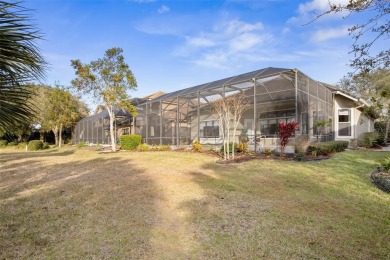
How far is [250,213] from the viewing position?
4.05 m

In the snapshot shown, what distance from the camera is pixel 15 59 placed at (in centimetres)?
212

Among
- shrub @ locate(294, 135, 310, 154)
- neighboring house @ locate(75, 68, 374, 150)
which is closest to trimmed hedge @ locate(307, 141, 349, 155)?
shrub @ locate(294, 135, 310, 154)

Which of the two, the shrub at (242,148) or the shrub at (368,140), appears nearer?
the shrub at (242,148)

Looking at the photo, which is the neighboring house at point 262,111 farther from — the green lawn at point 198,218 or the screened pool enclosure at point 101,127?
the green lawn at point 198,218

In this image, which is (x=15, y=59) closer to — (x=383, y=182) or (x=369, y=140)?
(x=383, y=182)

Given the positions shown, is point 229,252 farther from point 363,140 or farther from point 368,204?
point 363,140

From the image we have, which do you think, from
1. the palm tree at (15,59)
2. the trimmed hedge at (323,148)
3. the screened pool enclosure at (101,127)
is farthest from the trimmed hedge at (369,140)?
the screened pool enclosure at (101,127)

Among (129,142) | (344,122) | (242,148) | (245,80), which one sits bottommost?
(242,148)

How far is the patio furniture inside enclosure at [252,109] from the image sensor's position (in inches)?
511

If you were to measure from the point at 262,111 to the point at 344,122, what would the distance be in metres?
6.08

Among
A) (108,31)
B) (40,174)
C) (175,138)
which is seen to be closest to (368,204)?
(40,174)

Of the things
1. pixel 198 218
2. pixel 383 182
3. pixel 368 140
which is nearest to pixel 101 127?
pixel 368 140

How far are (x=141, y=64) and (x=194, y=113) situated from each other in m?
5.85

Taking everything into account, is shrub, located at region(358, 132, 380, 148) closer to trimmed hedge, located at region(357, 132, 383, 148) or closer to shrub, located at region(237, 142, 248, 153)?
trimmed hedge, located at region(357, 132, 383, 148)
